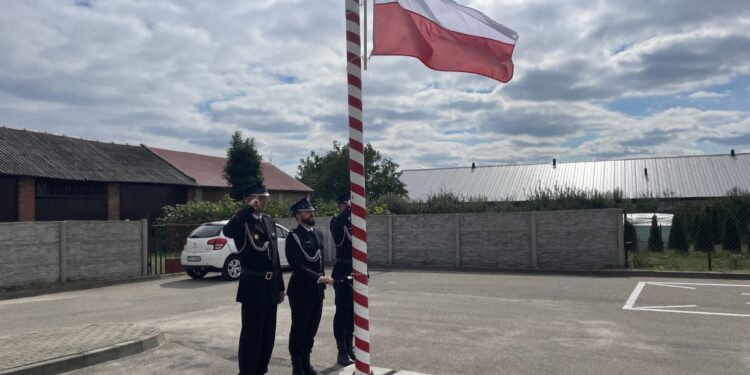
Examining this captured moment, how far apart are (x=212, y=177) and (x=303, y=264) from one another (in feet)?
114

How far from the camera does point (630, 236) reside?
1722 centimetres

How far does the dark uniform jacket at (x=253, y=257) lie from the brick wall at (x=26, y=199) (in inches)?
1018

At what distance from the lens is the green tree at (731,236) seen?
1816 cm

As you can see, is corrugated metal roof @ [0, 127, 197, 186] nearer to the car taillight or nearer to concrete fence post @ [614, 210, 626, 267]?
the car taillight

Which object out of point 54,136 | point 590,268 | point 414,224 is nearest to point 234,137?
point 54,136

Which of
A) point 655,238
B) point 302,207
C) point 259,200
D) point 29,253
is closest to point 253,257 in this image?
point 259,200

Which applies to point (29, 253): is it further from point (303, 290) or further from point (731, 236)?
point (731, 236)

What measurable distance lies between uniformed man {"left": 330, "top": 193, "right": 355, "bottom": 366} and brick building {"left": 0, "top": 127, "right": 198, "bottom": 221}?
24841mm

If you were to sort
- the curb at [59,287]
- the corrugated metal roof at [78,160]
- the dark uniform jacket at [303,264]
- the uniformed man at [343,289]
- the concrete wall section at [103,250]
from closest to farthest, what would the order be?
the dark uniform jacket at [303,264] → the uniformed man at [343,289] → the curb at [59,287] → the concrete wall section at [103,250] → the corrugated metal roof at [78,160]

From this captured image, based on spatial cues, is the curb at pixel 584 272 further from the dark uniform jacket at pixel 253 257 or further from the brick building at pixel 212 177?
the brick building at pixel 212 177

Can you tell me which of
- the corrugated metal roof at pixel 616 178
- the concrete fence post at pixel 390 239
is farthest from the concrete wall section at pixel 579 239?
the corrugated metal roof at pixel 616 178

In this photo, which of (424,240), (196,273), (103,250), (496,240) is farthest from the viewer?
(424,240)

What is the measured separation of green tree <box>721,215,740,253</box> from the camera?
1816 cm

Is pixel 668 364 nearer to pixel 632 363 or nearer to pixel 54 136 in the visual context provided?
pixel 632 363
